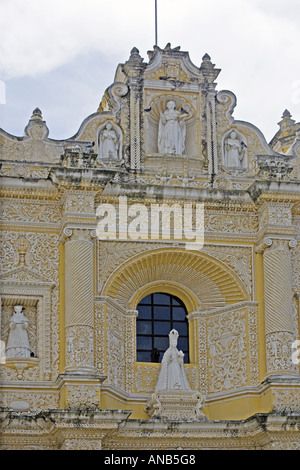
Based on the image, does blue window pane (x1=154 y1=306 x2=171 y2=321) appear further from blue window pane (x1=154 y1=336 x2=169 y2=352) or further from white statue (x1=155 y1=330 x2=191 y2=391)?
white statue (x1=155 y1=330 x2=191 y2=391)

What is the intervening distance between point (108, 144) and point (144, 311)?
124 inches

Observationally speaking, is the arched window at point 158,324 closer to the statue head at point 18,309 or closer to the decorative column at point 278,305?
the decorative column at point 278,305

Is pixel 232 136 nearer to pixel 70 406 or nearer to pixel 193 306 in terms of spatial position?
pixel 193 306

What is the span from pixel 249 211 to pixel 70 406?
5.05 meters

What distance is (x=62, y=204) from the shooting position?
2161 cm

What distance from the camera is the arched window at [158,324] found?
22.1 m

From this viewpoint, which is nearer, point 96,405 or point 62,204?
point 96,405

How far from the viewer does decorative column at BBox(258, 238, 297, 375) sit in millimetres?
21078

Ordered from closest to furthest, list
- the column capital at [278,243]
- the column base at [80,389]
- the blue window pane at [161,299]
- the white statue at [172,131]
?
the column base at [80,389]
the column capital at [278,243]
the blue window pane at [161,299]
the white statue at [172,131]

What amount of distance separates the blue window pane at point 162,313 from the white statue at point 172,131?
2.90m

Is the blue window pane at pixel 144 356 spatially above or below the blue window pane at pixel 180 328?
below

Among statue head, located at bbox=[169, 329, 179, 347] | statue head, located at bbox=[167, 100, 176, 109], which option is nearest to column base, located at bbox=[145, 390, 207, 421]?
statue head, located at bbox=[169, 329, 179, 347]

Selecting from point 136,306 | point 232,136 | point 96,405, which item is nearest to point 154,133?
point 232,136

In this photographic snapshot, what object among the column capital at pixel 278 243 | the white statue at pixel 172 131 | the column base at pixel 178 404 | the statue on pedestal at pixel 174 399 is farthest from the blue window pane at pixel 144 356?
the white statue at pixel 172 131
